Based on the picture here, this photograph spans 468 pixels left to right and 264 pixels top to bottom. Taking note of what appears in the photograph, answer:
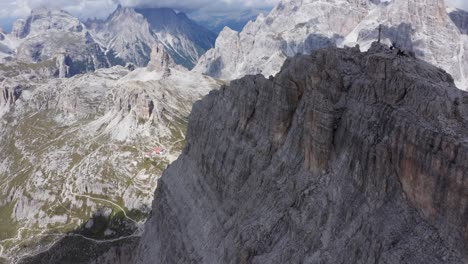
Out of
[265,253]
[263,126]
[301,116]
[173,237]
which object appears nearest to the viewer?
[265,253]

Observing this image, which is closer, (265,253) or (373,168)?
(373,168)

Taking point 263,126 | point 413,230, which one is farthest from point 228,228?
point 413,230

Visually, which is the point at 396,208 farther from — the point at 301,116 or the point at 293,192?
the point at 301,116

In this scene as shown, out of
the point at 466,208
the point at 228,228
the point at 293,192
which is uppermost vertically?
the point at 466,208

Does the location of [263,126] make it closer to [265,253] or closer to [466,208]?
[265,253]

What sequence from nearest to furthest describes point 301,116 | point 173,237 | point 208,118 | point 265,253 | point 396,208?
1. point 396,208
2. point 265,253
3. point 301,116
4. point 173,237
5. point 208,118

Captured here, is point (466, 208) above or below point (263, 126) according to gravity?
above

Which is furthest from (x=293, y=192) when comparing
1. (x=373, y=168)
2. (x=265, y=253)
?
(x=373, y=168)
